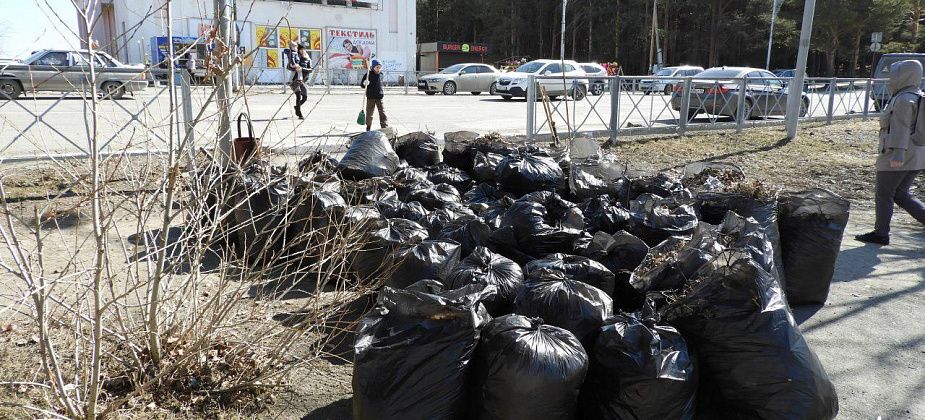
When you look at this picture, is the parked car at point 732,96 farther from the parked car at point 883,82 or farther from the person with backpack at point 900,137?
the person with backpack at point 900,137

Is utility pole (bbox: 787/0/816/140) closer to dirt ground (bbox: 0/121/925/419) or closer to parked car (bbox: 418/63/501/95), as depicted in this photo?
dirt ground (bbox: 0/121/925/419)

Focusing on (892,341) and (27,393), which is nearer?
(27,393)

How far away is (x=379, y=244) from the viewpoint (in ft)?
12.6

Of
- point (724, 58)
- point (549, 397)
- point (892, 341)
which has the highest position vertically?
point (724, 58)

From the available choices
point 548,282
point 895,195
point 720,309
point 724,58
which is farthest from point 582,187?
point 724,58

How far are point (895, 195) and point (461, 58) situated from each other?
129 ft

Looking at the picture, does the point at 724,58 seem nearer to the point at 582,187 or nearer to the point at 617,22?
the point at 617,22

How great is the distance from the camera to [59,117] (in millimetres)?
12344

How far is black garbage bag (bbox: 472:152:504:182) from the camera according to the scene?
5484mm

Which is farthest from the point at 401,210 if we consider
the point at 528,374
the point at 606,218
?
the point at 528,374

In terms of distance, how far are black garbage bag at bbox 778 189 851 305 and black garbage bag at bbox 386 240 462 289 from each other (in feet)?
7.17

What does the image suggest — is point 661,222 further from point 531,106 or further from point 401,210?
point 531,106

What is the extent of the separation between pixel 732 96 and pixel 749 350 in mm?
11490

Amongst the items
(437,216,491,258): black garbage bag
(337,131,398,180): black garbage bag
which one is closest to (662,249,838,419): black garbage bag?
(437,216,491,258): black garbage bag
